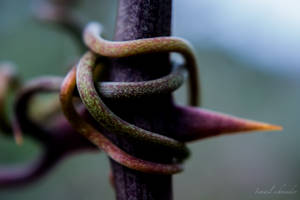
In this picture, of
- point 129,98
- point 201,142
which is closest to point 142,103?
point 129,98

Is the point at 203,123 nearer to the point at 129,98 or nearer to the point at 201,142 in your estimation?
the point at 129,98

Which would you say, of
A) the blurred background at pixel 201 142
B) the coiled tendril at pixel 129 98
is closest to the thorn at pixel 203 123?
the coiled tendril at pixel 129 98

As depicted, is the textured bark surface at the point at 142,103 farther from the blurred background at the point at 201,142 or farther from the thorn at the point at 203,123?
the blurred background at the point at 201,142

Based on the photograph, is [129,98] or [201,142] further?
[201,142]

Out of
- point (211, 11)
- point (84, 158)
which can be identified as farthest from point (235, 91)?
point (84, 158)

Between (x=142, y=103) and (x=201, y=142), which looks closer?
(x=142, y=103)

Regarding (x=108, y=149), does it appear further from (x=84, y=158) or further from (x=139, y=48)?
(x=84, y=158)

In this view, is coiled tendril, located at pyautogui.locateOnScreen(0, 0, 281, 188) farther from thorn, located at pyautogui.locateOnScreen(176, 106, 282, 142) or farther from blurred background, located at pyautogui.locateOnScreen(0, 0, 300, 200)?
blurred background, located at pyautogui.locateOnScreen(0, 0, 300, 200)

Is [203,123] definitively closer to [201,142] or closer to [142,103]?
[142,103]
